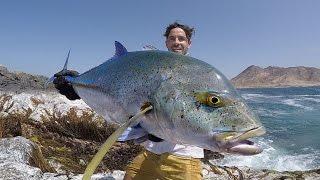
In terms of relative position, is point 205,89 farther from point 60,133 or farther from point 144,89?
point 60,133

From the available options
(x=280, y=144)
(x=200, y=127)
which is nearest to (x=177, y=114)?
(x=200, y=127)

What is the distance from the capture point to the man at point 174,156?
4004 millimetres

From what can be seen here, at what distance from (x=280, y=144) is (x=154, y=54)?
15.7 m

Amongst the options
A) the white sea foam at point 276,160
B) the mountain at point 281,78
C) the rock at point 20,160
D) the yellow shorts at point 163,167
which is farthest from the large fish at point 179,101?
the mountain at point 281,78

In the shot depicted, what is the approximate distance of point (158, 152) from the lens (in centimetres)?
402

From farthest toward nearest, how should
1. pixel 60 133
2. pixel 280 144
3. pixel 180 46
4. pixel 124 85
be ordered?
pixel 280 144
pixel 60 133
pixel 180 46
pixel 124 85

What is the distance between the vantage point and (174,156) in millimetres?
4023

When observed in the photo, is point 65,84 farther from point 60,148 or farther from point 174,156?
point 60,148

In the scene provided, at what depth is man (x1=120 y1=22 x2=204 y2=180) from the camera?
13.1ft

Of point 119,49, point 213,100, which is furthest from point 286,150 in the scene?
point 213,100

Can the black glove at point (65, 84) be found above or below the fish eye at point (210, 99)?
above

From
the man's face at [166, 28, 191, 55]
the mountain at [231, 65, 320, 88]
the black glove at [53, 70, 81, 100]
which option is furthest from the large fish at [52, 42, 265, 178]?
the mountain at [231, 65, 320, 88]

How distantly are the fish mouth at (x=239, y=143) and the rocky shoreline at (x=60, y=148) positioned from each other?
3330 millimetres

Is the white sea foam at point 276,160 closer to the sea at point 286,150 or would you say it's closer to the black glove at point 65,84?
the sea at point 286,150
